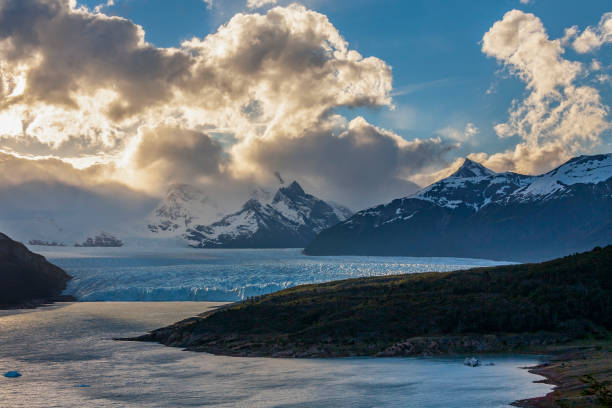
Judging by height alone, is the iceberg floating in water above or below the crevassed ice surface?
below

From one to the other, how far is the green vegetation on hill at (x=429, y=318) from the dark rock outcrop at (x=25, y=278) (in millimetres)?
68058

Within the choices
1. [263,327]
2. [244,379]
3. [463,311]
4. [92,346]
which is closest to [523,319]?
[463,311]

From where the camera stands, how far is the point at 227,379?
Answer: 52.5 m

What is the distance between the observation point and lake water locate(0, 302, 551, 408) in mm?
42875

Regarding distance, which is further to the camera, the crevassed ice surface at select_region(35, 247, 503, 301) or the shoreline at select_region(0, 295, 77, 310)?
the crevassed ice surface at select_region(35, 247, 503, 301)

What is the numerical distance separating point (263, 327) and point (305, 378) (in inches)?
1080

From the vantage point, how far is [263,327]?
7894cm

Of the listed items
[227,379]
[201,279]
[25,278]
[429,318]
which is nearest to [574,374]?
[227,379]

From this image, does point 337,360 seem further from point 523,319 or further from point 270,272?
point 270,272

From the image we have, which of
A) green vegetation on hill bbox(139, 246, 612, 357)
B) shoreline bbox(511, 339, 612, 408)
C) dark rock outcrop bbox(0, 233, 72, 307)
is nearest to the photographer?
shoreline bbox(511, 339, 612, 408)

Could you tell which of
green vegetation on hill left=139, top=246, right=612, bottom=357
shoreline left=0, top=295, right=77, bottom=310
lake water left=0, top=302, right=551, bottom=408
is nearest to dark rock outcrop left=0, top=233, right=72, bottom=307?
shoreline left=0, top=295, right=77, bottom=310

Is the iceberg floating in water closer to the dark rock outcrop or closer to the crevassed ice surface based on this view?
the crevassed ice surface

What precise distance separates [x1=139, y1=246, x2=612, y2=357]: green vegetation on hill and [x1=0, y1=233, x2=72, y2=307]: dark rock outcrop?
6806cm

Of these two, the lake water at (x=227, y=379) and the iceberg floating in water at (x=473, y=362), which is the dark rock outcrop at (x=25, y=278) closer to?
the lake water at (x=227, y=379)
